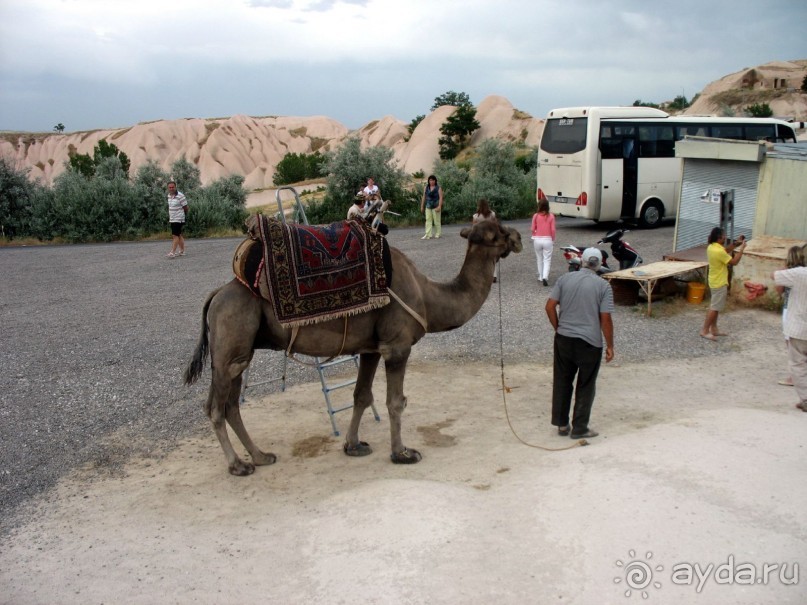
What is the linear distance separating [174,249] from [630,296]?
1305cm

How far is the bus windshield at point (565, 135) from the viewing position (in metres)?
22.1

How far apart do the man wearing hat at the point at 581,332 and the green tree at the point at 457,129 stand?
56.0m

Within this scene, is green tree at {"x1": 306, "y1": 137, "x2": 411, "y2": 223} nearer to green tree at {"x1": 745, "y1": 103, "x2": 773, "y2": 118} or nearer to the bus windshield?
the bus windshield

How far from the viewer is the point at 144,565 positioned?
540 centimetres

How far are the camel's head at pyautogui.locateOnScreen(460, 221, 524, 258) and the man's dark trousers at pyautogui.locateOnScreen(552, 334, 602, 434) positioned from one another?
3.48 ft

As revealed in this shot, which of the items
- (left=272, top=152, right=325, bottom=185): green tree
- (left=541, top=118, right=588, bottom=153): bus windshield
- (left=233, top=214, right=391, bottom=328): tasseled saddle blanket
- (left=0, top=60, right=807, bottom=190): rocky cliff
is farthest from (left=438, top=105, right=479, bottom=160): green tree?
(left=233, top=214, right=391, bottom=328): tasseled saddle blanket

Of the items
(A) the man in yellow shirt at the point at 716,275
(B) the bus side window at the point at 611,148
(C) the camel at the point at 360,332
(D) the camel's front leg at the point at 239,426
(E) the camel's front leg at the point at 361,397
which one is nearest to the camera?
(C) the camel at the point at 360,332

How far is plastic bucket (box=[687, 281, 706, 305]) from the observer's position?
13.7 meters

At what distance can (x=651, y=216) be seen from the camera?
23312mm

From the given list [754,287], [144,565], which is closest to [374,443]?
[144,565]

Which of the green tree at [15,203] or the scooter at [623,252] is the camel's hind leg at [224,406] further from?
the green tree at [15,203]
